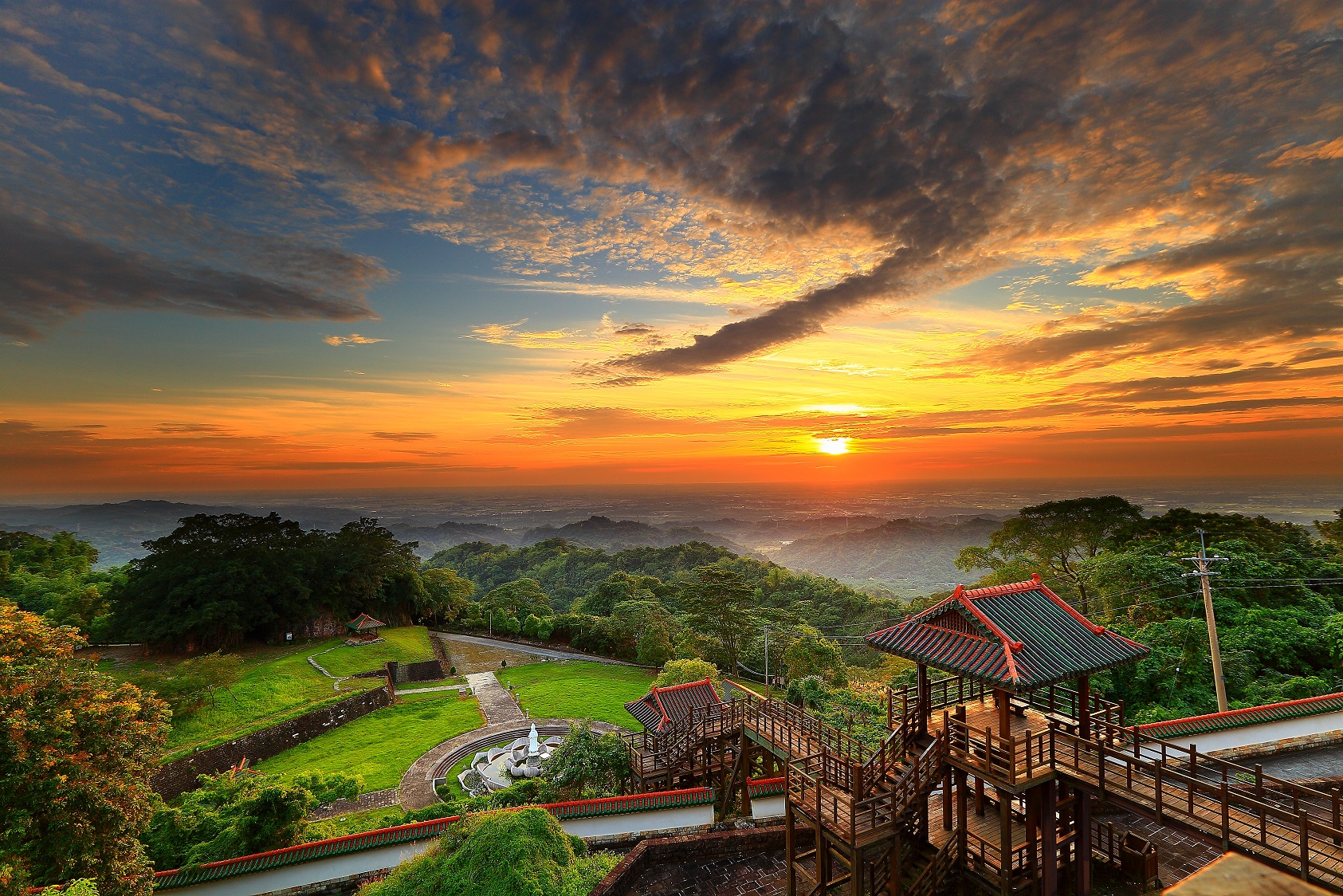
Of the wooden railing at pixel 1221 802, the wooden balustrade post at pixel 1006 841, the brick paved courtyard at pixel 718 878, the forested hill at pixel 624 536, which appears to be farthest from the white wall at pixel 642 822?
the forested hill at pixel 624 536

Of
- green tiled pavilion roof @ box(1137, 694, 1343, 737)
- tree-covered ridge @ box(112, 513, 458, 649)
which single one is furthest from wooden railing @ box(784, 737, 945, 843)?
tree-covered ridge @ box(112, 513, 458, 649)

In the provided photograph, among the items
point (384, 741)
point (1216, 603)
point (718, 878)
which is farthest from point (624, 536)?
point (718, 878)

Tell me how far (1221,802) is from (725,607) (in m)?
32.2

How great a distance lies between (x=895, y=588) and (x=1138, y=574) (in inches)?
3085

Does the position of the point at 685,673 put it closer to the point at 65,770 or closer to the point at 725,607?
the point at 725,607

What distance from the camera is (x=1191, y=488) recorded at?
62.7 meters

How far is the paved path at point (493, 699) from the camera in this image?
2938 centimetres

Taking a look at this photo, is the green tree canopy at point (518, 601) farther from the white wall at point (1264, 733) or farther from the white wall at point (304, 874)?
the white wall at point (1264, 733)

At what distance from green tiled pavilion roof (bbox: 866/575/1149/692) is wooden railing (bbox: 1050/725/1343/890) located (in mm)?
1317

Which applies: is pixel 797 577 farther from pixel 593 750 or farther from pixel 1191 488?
pixel 593 750

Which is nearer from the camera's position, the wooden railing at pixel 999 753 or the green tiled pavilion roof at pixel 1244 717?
the wooden railing at pixel 999 753

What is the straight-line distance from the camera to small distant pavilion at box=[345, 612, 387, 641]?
40.8 meters

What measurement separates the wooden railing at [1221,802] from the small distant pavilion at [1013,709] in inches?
20.5

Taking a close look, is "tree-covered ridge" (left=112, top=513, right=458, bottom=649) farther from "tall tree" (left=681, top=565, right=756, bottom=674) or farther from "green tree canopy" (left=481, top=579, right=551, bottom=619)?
"tall tree" (left=681, top=565, right=756, bottom=674)
